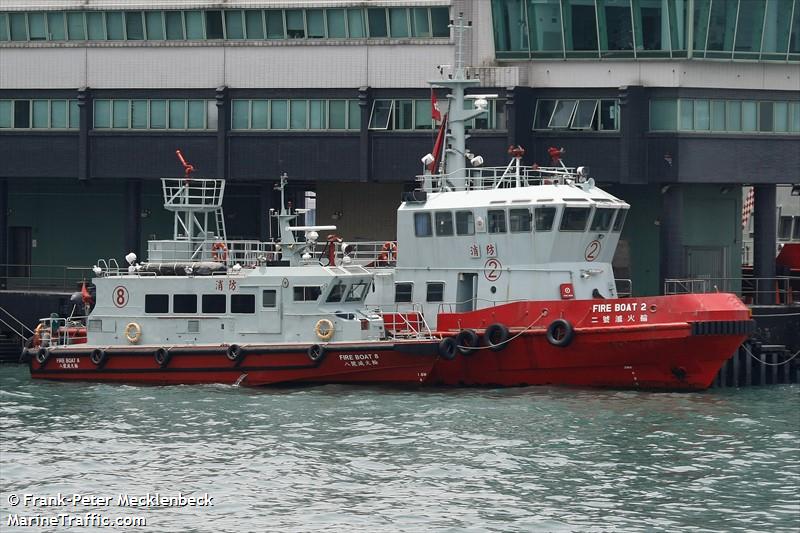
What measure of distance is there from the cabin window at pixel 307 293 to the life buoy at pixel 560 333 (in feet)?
17.7

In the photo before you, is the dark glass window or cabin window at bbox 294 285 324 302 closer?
cabin window at bbox 294 285 324 302

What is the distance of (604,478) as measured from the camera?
85.3 feet

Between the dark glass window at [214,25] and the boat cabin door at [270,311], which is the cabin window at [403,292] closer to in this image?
the boat cabin door at [270,311]

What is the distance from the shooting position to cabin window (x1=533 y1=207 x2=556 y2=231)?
117 ft

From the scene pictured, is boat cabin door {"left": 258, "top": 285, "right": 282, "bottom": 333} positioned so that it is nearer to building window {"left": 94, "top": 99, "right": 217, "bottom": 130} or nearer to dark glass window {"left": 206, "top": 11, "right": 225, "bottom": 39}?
building window {"left": 94, "top": 99, "right": 217, "bottom": 130}

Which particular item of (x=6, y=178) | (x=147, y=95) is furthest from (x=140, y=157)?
(x=6, y=178)

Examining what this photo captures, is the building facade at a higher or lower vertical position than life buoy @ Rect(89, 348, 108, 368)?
higher

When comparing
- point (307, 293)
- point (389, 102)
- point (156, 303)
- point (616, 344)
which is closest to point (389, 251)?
point (307, 293)

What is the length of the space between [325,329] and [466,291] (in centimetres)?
352

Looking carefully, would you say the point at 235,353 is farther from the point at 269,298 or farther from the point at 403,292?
the point at 403,292

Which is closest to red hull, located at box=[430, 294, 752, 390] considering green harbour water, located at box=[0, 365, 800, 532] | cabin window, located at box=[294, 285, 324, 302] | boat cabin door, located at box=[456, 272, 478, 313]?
green harbour water, located at box=[0, 365, 800, 532]

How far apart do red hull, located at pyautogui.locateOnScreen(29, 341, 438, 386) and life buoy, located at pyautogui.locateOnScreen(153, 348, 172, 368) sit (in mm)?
52

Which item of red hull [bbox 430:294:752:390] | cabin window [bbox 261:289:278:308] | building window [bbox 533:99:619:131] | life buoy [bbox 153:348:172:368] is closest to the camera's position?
red hull [bbox 430:294:752:390]

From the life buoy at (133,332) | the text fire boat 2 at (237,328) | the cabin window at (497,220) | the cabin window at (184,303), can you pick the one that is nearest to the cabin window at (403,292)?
the text fire boat 2 at (237,328)
